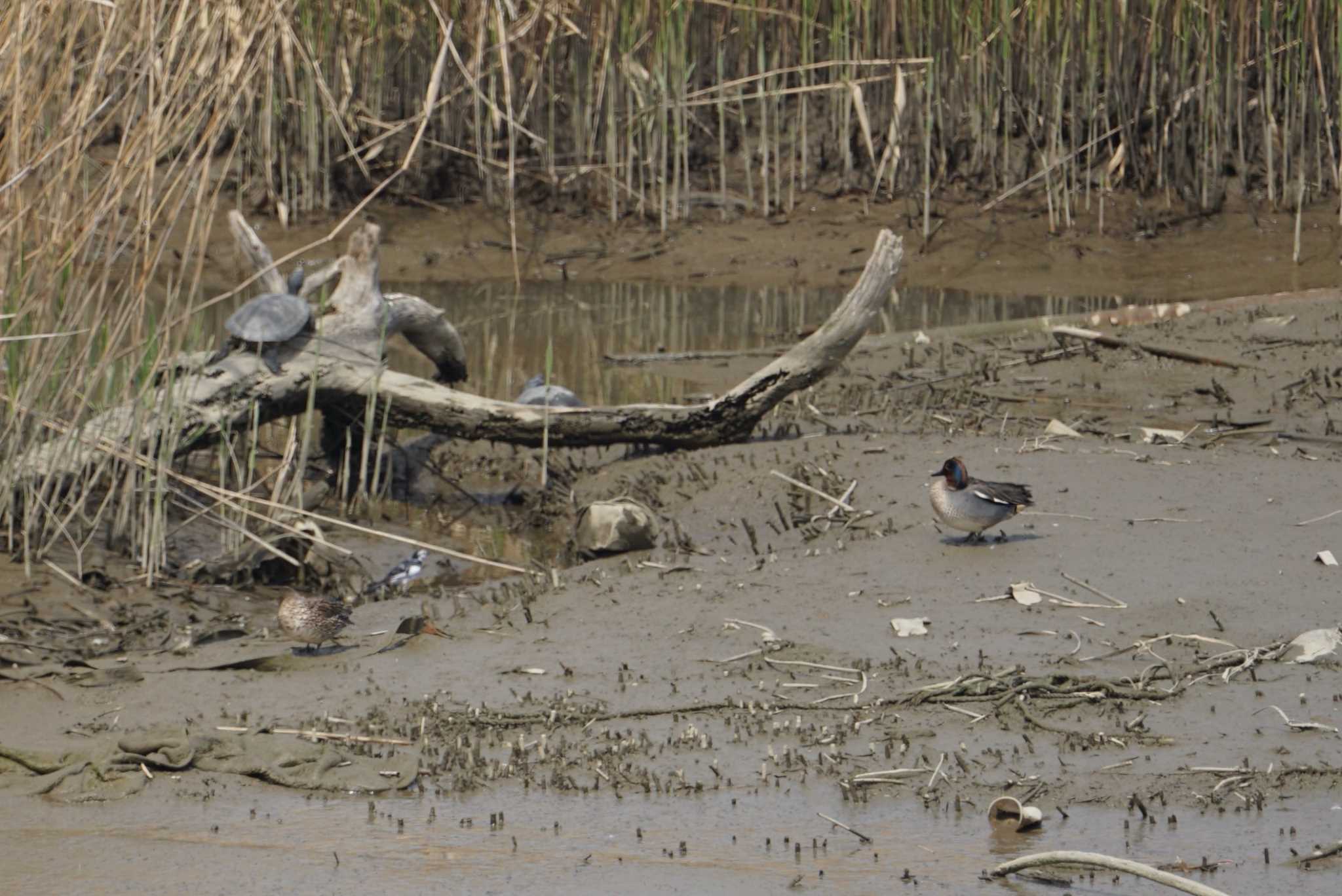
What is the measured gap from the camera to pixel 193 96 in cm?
578

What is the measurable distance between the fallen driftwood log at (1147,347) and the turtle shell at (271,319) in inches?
165

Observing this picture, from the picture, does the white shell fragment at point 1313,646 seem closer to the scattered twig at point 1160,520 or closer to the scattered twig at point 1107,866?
the scattered twig at point 1160,520

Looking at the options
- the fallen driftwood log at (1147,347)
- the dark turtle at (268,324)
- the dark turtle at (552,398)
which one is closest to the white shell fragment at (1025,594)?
the dark turtle at (552,398)

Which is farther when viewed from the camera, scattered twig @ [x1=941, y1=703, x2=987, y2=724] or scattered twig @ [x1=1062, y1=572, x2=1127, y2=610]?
scattered twig @ [x1=1062, y1=572, x2=1127, y2=610]

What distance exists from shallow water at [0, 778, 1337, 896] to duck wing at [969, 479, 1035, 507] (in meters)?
1.84

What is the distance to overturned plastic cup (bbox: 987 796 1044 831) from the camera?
3.85m

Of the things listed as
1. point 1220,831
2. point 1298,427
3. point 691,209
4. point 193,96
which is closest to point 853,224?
point 691,209

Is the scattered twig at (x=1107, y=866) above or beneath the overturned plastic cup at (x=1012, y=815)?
above

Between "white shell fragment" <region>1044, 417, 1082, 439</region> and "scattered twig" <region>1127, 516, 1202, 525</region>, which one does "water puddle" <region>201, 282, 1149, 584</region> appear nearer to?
"white shell fragment" <region>1044, 417, 1082, 439</region>

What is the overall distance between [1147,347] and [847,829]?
5725 millimetres

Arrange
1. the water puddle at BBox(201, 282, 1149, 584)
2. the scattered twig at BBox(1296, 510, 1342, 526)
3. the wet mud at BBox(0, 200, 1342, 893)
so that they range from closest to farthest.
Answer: the wet mud at BBox(0, 200, 1342, 893) → the scattered twig at BBox(1296, 510, 1342, 526) → the water puddle at BBox(201, 282, 1149, 584)

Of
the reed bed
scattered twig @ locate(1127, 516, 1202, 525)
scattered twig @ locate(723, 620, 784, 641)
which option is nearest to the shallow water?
scattered twig @ locate(723, 620, 784, 641)

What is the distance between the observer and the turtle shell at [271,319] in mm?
6934

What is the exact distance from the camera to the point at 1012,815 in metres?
3.90
